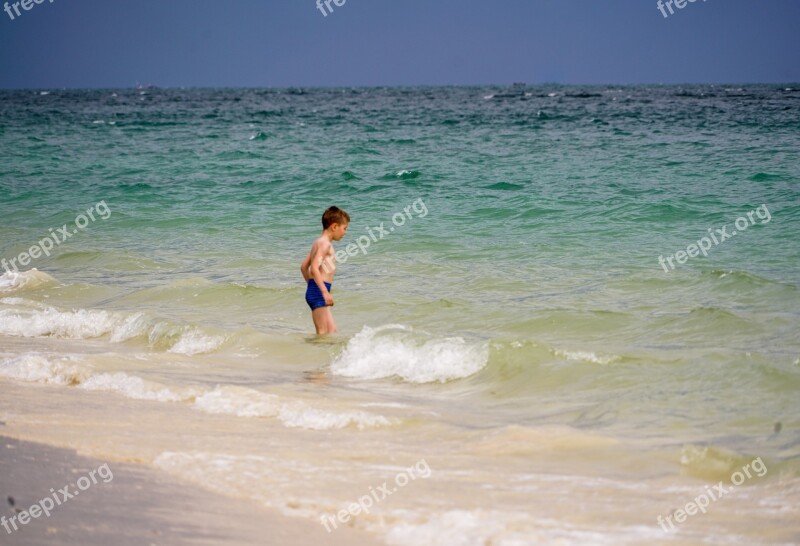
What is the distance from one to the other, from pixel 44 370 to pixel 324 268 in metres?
2.97

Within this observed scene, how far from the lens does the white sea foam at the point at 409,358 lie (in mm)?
7629

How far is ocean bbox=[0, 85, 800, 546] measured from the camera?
462 cm

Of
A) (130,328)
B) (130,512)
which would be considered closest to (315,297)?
(130,328)

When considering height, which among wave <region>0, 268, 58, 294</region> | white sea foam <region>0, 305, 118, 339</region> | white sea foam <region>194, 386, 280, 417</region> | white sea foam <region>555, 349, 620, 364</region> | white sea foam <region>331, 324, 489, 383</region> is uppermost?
wave <region>0, 268, 58, 294</region>

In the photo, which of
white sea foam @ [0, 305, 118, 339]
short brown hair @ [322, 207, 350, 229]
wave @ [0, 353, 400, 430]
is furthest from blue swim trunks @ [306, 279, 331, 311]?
wave @ [0, 353, 400, 430]

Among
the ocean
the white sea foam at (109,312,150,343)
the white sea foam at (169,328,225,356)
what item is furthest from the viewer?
the white sea foam at (109,312,150,343)

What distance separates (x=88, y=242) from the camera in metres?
16.0

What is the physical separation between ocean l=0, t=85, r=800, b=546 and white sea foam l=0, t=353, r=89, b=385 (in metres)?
0.03

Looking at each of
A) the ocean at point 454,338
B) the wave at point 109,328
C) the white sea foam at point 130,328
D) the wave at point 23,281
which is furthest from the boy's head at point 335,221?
the wave at point 23,281

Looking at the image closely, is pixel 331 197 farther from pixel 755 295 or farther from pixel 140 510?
pixel 140 510

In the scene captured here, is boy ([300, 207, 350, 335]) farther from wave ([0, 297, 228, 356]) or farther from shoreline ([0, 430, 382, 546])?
shoreline ([0, 430, 382, 546])

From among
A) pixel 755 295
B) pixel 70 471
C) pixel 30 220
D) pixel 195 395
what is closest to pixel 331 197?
pixel 30 220

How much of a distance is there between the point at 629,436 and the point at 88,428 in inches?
135

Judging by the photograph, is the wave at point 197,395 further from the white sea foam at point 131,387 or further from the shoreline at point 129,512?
the shoreline at point 129,512
